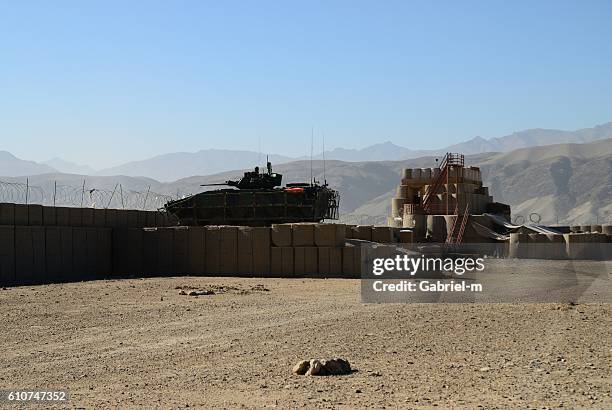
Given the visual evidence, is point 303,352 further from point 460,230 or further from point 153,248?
point 460,230

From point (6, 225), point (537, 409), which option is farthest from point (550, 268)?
point (537, 409)

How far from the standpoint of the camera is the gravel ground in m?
7.88

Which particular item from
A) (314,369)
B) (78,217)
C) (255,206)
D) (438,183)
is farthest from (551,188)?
(314,369)

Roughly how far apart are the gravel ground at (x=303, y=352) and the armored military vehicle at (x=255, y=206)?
11660 millimetres

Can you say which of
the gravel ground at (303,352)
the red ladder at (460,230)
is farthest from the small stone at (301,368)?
the red ladder at (460,230)

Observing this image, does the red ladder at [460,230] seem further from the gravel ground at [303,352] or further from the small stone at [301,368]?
the small stone at [301,368]

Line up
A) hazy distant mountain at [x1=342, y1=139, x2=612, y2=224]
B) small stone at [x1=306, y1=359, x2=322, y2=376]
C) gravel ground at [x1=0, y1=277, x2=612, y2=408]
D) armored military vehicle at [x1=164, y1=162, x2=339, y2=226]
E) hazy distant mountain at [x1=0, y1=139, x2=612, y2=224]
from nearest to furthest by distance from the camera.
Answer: gravel ground at [x1=0, y1=277, x2=612, y2=408] < small stone at [x1=306, y1=359, x2=322, y2=376] < armored military vehicle at [x1=164, y1=162, x2=339, y2=226] < hazy distant mountain at [x1=342, y1=139, x2=612, y2=224] < hazy distant mountain at [x1=0, y1=139, x2=612, y2=224]

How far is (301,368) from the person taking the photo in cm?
889

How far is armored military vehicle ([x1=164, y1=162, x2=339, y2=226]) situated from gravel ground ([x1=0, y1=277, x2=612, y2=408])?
38.3ft

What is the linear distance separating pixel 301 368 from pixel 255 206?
2013 centimetres

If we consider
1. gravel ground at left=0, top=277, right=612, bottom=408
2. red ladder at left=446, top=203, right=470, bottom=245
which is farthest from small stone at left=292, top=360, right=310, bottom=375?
red ladder at left=446, top=203, right=470, bottom=245

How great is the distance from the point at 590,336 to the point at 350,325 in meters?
3.39

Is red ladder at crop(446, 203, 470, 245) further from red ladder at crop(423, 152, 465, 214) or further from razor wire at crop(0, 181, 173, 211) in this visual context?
razor wire at crop(0, 181, 173, 211)

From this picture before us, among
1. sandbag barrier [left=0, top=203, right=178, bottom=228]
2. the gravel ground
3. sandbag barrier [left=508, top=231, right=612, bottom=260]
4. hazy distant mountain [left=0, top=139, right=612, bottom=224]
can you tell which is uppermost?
hazy distant mountain [left=0, top=139, right=612, bottom=224]
